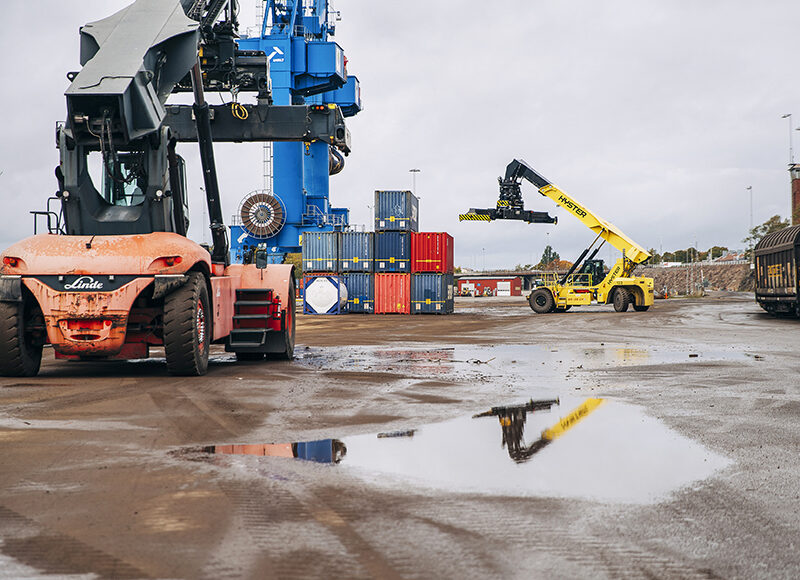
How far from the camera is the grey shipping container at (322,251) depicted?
47.3 meters

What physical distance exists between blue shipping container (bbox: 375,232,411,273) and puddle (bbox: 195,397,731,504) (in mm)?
39693

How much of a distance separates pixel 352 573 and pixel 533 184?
3827cm

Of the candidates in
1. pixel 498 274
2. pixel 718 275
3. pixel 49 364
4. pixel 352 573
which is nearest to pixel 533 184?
pixel 49 364

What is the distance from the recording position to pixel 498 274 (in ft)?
543

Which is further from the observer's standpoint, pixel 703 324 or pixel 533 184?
pixel 533 184

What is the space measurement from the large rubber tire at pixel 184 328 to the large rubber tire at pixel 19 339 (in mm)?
1836

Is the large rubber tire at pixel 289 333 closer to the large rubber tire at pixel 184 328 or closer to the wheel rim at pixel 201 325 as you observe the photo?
the wheel rim at pixel 201 325

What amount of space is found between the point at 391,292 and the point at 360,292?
6.42 feet

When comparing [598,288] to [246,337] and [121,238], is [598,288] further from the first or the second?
[121,238]

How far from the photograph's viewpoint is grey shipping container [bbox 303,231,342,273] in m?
47.3

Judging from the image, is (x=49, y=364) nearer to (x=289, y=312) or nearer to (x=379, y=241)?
(x=289, y=312)

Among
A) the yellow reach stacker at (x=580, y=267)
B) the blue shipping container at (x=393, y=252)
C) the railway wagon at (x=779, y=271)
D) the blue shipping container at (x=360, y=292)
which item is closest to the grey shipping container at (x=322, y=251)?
the blue shipping container at (x=360, y=292)

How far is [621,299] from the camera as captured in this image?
38.3 m

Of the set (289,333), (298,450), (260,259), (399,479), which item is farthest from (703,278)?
(399,479)
